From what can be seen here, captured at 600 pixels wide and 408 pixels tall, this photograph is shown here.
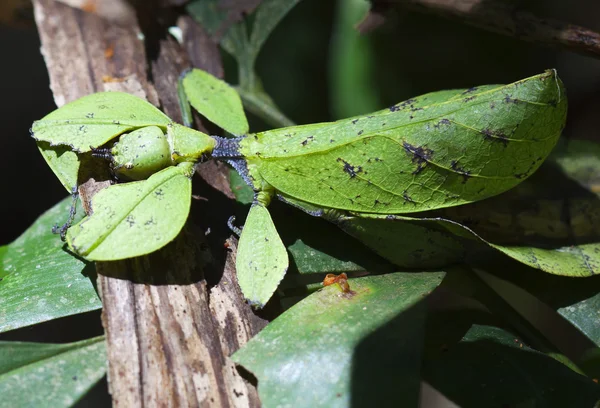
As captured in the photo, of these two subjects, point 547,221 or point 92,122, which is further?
point 547,221

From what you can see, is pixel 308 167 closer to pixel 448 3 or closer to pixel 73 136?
pixel 73 136

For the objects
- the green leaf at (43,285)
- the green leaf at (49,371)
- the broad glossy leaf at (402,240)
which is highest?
the green leaf at (43,285)

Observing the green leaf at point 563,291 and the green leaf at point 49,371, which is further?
the green leaf at point 563,291

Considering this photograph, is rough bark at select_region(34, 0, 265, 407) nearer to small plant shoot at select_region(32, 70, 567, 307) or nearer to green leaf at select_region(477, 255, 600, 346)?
small plant shoot at select_region(32, 70, 567, 307)

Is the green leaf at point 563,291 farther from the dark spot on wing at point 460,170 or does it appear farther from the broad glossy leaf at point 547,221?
the dark spot on wing at point 460,170

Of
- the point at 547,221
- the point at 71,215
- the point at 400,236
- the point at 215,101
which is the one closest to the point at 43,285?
the point at 71,215

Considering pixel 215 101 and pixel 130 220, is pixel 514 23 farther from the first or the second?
pixel 130 220

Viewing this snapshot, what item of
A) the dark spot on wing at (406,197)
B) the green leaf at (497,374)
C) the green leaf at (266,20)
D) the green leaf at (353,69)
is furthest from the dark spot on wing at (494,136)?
the green leaf at (266,20)

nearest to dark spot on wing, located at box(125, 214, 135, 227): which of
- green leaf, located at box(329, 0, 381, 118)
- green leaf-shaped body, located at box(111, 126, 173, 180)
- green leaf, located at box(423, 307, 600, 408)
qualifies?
green leaf-shaped body, located at box(111, 126, 173, 180)

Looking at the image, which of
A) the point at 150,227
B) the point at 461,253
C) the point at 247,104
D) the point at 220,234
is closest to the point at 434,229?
the point at 461,253
